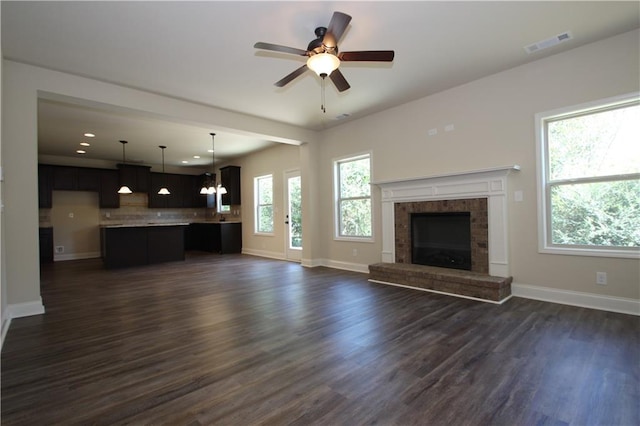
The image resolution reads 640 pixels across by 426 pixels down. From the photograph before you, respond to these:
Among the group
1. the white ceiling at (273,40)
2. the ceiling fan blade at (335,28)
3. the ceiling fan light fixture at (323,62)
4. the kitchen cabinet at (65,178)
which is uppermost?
the white ceiling at (273,40)

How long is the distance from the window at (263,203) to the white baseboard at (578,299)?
5.92 meters

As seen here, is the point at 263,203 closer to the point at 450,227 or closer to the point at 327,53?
the point at 450,227

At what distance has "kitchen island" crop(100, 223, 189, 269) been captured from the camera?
21.6 ft

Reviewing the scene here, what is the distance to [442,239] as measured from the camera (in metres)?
4.61

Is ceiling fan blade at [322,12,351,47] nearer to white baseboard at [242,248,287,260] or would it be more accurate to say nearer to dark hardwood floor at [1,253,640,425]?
dark hardwood floor at [1,253,640,425]

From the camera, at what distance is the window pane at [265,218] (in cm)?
826

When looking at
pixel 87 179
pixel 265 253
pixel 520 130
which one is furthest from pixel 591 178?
pixel 87 179

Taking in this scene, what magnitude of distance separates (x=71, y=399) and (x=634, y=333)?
14.4ft

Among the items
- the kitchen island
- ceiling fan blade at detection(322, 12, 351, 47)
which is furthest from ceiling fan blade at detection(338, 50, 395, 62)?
the kitchen island

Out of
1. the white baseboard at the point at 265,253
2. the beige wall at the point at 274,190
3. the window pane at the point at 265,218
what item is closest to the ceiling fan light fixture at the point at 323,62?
the beige wall at the point at 274,190

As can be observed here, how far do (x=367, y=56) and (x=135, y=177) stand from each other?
8.70 m

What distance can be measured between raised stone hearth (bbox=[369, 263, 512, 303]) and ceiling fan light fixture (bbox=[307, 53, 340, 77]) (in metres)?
2.98

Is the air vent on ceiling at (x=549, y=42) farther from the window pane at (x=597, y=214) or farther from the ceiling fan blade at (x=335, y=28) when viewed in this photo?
the ceiling fan blade at (x=335, y=28)

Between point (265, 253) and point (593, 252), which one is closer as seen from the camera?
point (593, 252)
